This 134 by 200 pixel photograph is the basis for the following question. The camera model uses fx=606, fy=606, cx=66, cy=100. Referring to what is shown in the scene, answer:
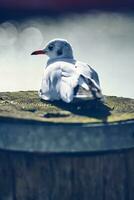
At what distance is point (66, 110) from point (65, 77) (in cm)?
42

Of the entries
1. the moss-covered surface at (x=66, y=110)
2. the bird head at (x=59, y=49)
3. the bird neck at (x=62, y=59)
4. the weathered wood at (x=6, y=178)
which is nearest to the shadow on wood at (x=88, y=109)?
the moss-covered surface at (x=66, y=110)

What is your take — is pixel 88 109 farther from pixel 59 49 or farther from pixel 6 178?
pixel 59 49

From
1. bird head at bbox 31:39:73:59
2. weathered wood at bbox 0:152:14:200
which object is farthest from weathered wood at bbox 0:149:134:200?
bird head at bbox 31:39:73:59

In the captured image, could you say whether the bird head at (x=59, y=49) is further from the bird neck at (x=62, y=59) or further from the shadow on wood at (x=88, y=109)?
the shadow on wood at (x=88, y=109)

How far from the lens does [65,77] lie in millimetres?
6586

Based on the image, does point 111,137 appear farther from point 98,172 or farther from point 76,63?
point 76,63

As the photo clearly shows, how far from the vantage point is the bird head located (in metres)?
7.34

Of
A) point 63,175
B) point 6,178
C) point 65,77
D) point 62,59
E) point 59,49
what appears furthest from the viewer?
point 59,49

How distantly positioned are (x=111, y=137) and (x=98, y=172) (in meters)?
0.38

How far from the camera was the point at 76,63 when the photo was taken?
22.9 feet

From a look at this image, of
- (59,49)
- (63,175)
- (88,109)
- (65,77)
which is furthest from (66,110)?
(59,49)

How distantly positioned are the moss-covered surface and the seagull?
0.10 m

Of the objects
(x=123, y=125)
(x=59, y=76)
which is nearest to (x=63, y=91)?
(x=59, y=76)

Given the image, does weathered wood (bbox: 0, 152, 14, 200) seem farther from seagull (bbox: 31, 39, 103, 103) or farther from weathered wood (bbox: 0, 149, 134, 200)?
seagull (bbox: 31, 39, 103, 103)
